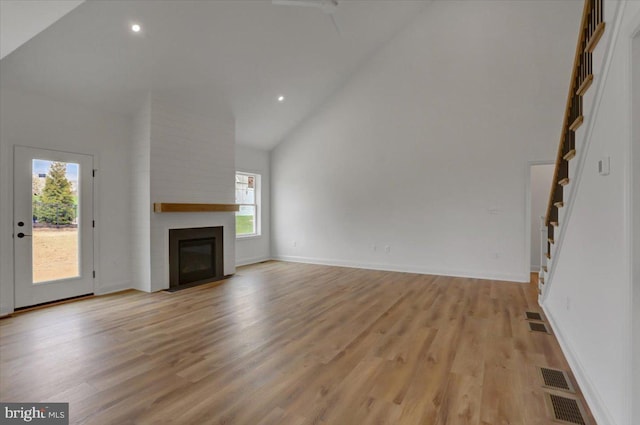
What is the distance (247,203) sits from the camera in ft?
24.8

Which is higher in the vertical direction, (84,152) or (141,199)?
(84,152)

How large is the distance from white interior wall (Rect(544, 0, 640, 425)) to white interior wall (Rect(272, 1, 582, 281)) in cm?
321

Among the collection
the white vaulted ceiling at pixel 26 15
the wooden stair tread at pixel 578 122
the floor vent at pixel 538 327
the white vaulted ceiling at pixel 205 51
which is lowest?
the floor vent at pixel 538 327

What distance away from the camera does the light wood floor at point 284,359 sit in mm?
1995

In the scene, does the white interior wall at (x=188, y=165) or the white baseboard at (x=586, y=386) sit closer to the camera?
the white baseboard at (x=586, y=386)

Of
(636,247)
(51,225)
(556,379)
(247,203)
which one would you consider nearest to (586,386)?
(556,379)

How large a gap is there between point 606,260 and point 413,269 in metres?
4.53

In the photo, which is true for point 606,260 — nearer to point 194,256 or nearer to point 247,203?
point 194,256

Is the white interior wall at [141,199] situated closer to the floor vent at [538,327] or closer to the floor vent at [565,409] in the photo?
the floor vent at [565,409]

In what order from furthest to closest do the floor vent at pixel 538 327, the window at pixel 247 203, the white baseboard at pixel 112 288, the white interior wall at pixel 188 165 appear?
the window at pixel 247 203 < the white interior wall at pixel 188 165 < the white baseboard at pixel 112 288 < the floor vent at pixel 538 327

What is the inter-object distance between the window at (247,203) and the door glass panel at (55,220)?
3.18 meters

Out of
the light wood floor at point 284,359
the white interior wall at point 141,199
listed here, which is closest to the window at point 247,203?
the white interior wall at point 141,199

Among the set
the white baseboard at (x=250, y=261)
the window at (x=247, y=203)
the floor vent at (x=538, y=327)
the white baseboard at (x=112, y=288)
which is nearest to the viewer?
the floor vent at (x=538, y=327)

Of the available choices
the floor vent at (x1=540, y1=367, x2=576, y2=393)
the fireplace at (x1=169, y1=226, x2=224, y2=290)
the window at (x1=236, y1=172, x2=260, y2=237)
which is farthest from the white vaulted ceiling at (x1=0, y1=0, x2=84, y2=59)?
the window at (x1=236, y1=172, x2=260, y2=237)
